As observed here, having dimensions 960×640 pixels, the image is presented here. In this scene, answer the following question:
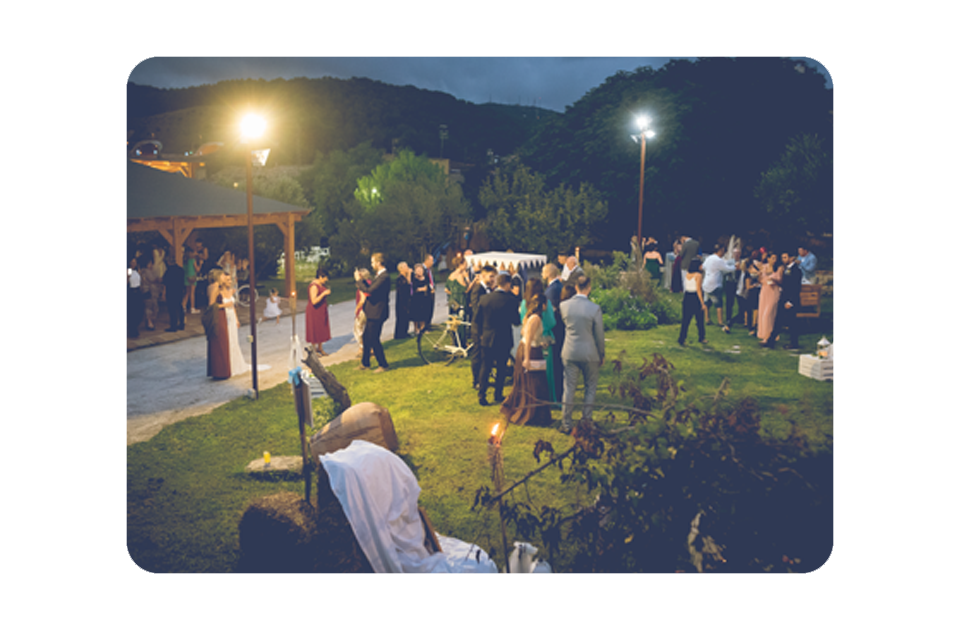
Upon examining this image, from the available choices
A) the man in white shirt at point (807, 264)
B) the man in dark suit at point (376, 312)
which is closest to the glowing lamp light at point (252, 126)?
the man in dark suit at point (376, 312)

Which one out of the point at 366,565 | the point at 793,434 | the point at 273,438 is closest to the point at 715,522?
→ the point at 793,434

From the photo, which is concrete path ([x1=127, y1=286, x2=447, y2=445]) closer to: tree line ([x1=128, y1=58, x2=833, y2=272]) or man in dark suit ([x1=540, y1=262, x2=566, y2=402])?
tree line ([x1=128, y1=58, x2=833, y2=272])

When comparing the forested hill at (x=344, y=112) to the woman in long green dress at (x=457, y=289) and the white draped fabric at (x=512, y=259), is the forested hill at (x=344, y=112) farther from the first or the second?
the white draped fabric at (x=512, y=259)

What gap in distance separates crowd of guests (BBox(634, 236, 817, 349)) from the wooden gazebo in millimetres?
7089

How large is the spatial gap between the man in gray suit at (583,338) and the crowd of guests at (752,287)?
4.27 m

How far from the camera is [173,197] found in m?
13.2

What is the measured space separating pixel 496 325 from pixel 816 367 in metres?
4.62

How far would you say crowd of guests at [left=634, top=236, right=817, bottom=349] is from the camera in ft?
36.8

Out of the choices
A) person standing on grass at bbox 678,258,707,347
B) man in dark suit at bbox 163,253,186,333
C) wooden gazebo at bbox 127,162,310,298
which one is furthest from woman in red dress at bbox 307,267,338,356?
person standing on grass at bbox 678,258,707,347

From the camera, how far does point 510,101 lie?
6.04 meters

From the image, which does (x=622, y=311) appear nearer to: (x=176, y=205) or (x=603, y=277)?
(x=603, y=277)

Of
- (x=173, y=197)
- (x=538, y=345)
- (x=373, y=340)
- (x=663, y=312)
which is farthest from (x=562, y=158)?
(x=538, y=345)
